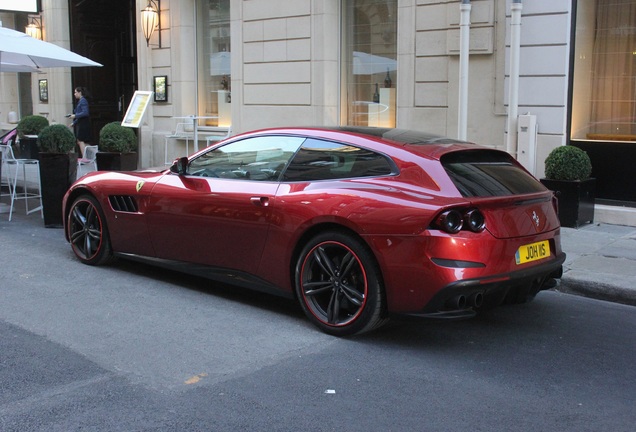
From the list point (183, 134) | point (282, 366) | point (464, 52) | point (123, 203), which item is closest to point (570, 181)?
point (464, 52)

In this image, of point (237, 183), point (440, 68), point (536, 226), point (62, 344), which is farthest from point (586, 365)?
point (440, 68)

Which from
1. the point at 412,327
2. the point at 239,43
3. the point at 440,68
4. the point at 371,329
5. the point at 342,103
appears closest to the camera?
the point at 371,329

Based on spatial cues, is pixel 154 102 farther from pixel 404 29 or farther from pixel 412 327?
pixel 412 327

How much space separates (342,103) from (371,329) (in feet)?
27.5

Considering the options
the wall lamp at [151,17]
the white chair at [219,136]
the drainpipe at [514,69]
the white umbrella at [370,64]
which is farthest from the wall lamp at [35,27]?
the drainpipe at [514,69]

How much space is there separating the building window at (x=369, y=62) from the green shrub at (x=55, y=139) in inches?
206

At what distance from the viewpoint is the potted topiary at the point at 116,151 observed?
11.4 meters

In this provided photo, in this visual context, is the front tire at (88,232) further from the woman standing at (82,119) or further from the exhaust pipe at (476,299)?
the woman standing at (82,119)

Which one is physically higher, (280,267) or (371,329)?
(280,267)

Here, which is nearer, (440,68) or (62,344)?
(62,344)

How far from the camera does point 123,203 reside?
6.89m

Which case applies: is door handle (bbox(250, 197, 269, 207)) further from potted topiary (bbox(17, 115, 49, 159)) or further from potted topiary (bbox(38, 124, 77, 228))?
potted topiary (bbox(17, 115, 49, 159))

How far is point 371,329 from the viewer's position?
5.14 meters

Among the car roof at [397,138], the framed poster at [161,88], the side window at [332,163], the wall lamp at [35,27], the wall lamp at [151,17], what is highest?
the wall lamp at [35,27]
